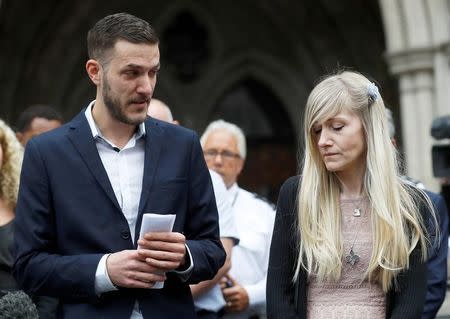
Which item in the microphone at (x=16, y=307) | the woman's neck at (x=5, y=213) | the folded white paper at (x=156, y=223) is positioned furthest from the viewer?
the woman's neck at (x=5, y=213)

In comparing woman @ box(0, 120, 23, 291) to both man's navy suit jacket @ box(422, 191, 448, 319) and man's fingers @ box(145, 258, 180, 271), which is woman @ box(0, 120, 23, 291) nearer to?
man's fingers @ box(145, 258, 180, 271)

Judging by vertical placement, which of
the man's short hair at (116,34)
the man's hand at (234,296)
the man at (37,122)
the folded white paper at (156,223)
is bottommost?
the man's hand at (234,296)

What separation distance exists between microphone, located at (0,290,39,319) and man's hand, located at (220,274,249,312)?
2114 mm

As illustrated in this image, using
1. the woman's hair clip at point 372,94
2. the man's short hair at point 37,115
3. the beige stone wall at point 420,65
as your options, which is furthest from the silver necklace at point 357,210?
the beige stone wall at point 420,65

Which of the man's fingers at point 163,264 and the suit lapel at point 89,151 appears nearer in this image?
the man's fingers at point 163,264

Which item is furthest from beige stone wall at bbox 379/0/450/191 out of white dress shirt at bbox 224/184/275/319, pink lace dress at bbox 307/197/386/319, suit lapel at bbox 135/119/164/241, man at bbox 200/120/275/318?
suit lapel at bbox 135/119/164/241

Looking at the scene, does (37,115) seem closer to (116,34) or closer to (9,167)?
(9,167)

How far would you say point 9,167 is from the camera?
447 cm

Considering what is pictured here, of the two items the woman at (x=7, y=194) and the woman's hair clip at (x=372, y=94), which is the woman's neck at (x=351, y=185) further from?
the woman at (x=7, y=194)

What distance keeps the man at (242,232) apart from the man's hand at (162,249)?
1.78 m

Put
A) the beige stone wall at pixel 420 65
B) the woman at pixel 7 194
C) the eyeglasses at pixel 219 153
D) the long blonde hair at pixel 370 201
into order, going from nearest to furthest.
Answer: the long blonde hair at pixel 370 201, the woman at pixel 7 194, the eyeglasses at pixel 219 153, the beige stone wall at pixel 420 65

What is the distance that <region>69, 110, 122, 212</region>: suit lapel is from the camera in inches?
124

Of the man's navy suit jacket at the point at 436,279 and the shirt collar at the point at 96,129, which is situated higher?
the shirt collar at the point at 96,129

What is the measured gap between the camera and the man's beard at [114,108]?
3.13 m
